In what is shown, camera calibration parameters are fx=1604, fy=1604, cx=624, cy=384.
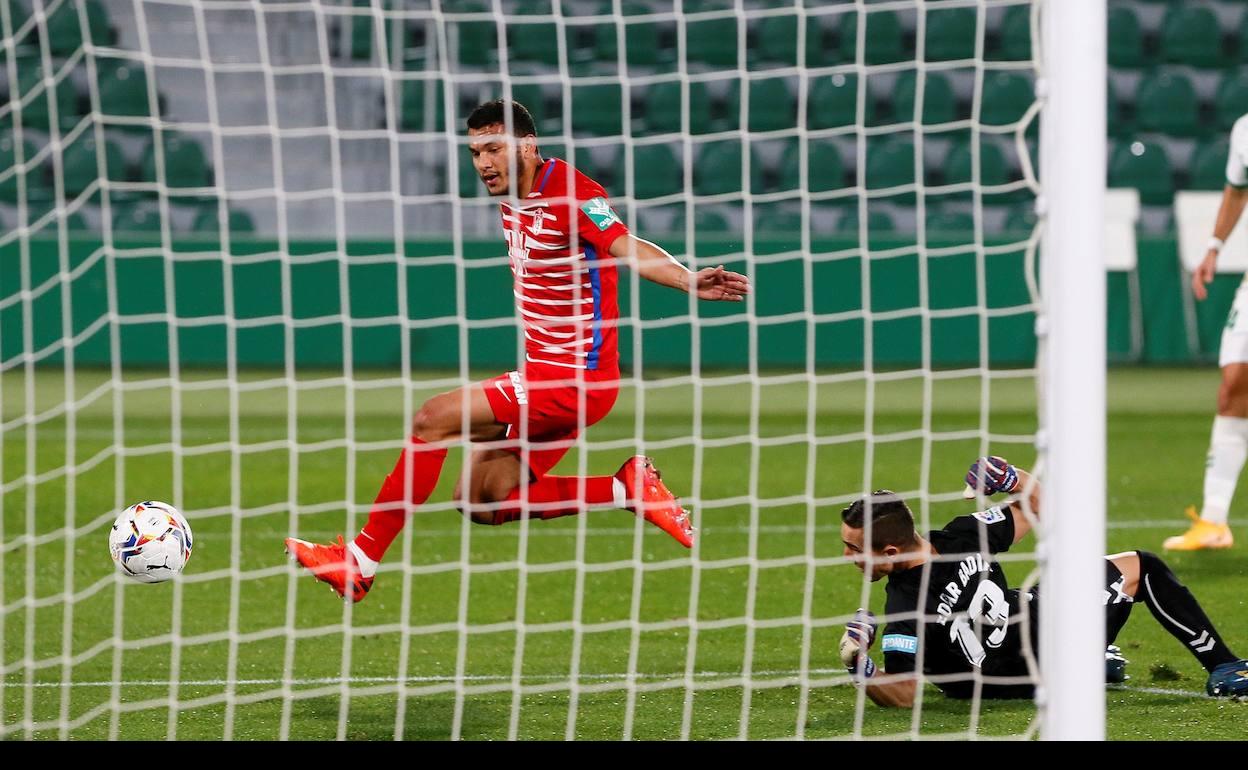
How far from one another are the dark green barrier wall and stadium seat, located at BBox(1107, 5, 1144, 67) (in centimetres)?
289

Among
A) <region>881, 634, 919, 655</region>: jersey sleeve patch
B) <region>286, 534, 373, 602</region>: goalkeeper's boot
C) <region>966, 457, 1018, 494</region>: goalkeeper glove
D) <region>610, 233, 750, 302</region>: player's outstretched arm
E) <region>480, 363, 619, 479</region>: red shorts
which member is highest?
<region>610, 233, 750, 302</region>: player's outstretched arm

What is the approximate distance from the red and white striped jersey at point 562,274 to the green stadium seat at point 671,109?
35.2ft

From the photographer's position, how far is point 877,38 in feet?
50.6

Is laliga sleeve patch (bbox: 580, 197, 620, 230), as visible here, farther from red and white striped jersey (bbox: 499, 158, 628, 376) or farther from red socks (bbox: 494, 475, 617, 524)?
red socks (bbox: 494, 475, 617, 524)

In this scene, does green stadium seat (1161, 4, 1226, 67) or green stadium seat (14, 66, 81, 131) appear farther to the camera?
green stadium seat (1161, 4, 1226, 67)

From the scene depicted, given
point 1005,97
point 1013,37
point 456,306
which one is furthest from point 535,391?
point 1013,37

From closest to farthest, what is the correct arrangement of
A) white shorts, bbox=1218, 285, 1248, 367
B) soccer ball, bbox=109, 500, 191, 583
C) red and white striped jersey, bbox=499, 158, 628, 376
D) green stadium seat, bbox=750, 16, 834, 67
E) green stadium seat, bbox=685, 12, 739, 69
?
soccer ball, bbox=109, 500, 191, 583
red and white striped jersey, bbox=499, 158, 628, 376
white shorts, bbox=1218, 285, 1248, 367
green stadium seat, bbox=750, 16, 834, 67
green stadium seat, bbox=685, 12, 739, 69

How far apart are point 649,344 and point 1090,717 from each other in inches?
463

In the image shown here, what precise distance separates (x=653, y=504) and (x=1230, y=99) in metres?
13.6

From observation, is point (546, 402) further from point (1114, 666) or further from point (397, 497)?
point (1114, 666)

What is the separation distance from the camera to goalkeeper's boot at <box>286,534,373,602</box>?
15.3ft

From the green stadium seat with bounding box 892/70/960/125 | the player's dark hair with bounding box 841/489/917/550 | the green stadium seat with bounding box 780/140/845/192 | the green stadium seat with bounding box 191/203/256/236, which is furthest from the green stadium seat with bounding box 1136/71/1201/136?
the player's dark hair with bounding box 841/489/917/550

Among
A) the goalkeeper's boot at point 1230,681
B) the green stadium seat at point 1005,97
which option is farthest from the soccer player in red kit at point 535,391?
the green stadium seat at point 1005,97

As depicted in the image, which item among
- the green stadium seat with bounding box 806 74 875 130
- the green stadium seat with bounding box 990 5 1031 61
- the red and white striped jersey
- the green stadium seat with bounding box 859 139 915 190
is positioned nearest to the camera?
the red and white striped jersey
